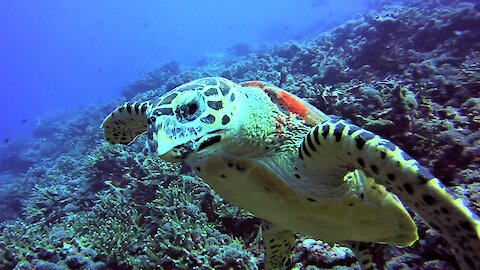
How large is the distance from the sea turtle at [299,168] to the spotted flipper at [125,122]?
112 cm

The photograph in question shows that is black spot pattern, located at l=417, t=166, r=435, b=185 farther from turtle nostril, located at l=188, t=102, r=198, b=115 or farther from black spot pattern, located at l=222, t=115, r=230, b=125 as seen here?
turtle nostril, located at l=188, t=102, r=198, b=115

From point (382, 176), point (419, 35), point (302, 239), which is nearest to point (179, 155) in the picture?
point (382, 176)

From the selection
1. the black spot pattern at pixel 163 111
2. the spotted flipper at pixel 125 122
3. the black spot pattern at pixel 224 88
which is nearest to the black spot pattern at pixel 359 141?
the black spot pattern at pixel 224 88

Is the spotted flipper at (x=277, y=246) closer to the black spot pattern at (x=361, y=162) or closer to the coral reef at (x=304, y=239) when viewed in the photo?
the coral reef at (x=304, y=239)

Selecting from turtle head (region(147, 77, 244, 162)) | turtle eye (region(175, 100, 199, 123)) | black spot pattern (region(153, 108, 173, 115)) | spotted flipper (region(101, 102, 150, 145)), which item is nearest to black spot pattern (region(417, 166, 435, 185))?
turtle head (region(147, 77, 244, 162))

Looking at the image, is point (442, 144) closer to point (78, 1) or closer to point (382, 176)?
point (382, 176)

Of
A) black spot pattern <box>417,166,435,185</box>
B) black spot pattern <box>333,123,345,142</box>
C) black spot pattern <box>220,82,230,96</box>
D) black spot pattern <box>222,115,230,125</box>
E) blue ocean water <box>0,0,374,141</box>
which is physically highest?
blue ocean water <box>0,0,374,141</box>

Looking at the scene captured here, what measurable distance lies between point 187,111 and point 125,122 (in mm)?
1855

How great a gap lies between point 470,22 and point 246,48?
19435 mm

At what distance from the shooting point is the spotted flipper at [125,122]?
3.07 meters

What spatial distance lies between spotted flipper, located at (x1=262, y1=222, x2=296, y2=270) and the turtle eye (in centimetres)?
→ 146

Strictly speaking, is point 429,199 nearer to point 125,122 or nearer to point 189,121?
point 189,121

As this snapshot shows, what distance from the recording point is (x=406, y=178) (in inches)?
58.9

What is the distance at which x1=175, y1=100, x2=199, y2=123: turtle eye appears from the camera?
5.64 ft
